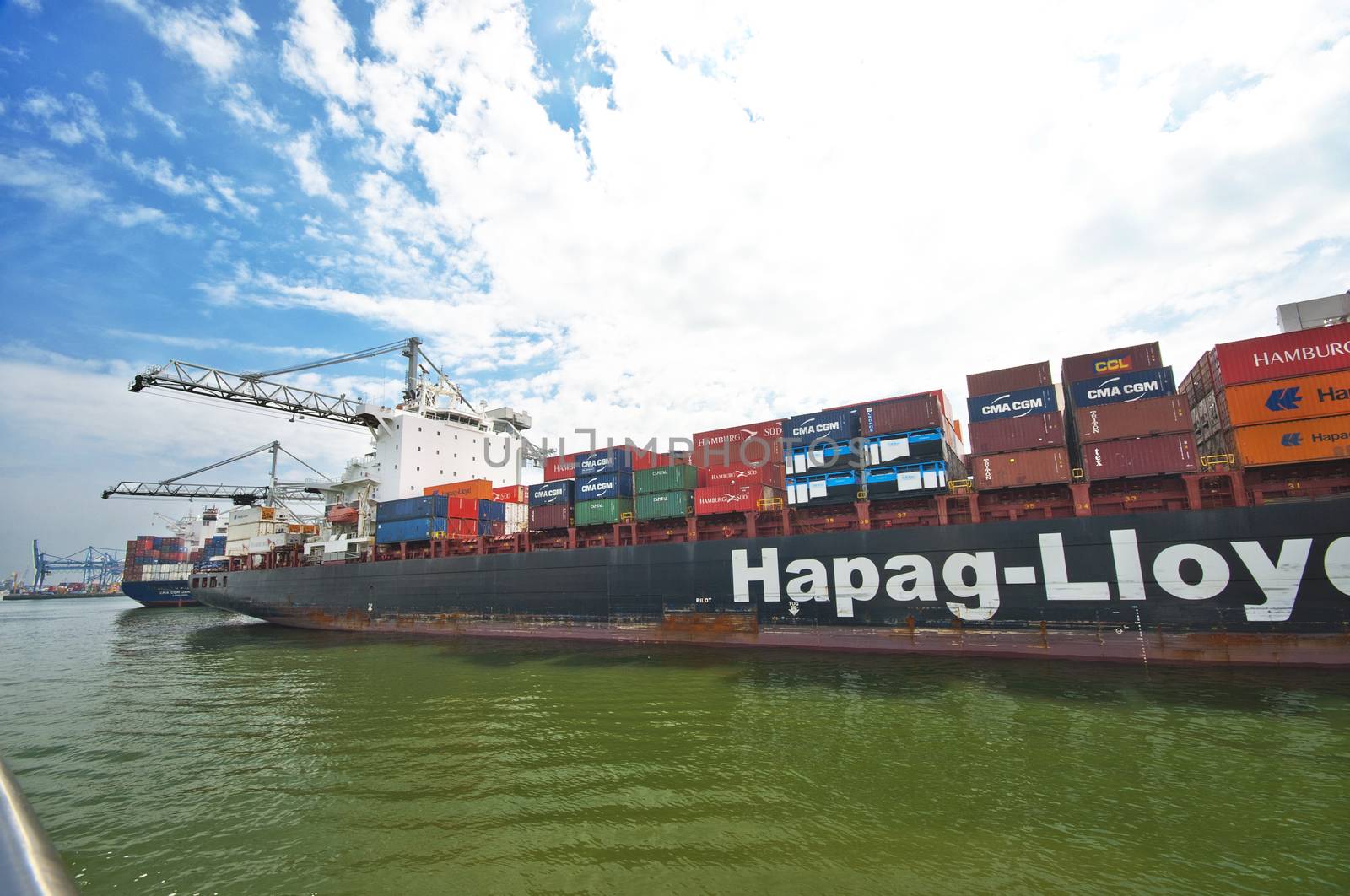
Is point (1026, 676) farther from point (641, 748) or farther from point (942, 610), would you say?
point (641, 748)

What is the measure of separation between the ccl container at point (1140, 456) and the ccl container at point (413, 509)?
29.7m

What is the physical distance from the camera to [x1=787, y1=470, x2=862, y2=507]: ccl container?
75.7 feet

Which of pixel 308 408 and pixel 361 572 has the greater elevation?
pixel 308 408

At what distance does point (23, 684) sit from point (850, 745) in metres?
26.9

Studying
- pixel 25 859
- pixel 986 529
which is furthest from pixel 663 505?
pixel 25 859

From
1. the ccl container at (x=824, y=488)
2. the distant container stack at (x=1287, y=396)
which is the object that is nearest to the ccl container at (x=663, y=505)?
the ccl container at (x=824, y=488)

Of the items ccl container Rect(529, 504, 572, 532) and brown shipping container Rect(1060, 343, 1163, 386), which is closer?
brown shipping container Rect(1060, 343, 1163, 386)

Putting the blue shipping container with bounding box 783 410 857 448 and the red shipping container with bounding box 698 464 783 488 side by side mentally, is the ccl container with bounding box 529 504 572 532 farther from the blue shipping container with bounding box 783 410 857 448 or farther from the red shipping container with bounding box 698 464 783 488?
the blue shipping container with bounding box 783 410 857 448

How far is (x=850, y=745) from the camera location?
11688mm

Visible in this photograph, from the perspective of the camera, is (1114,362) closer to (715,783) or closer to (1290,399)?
(1290,399)

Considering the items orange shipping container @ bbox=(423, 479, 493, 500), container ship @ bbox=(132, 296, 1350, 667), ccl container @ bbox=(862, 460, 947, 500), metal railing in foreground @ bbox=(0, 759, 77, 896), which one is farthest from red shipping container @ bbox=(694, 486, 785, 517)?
metal railing in foreground @ bbox=(0, 759, 77, 896)

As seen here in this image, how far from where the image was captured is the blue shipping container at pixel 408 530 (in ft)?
110

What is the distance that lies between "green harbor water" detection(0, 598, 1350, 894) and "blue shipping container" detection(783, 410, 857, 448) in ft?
30.3

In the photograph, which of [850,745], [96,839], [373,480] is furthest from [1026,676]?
[373,480]
